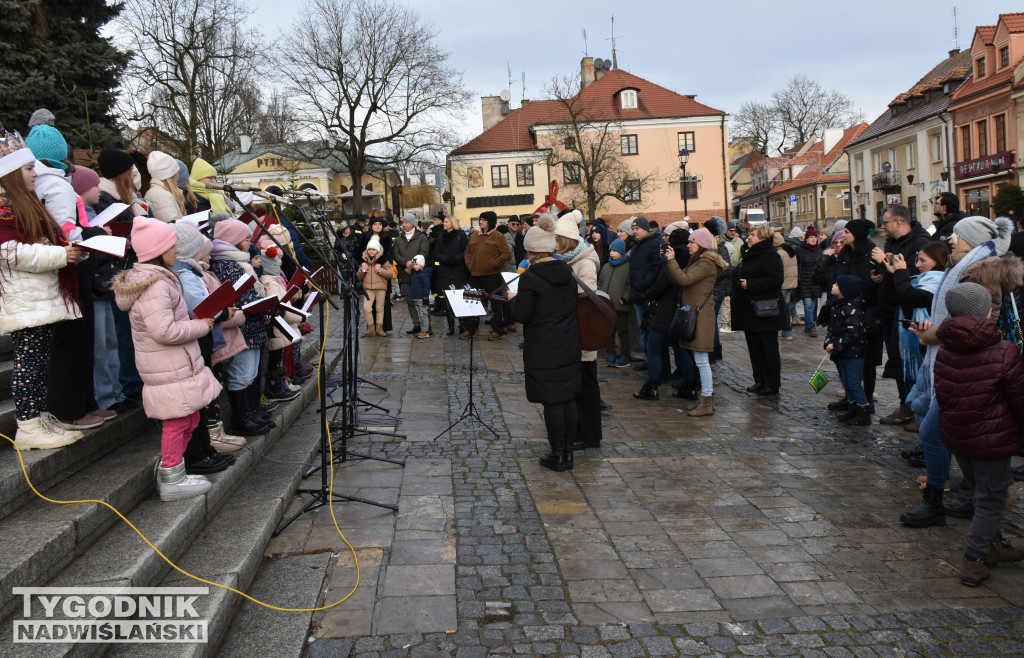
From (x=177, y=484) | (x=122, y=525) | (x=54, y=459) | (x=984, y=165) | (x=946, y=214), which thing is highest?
(x=984, y=165)

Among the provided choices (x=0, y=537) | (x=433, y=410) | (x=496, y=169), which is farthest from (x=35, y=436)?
(x=496, y=169)

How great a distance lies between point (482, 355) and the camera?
1162 cm

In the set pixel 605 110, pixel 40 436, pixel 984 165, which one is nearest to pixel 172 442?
pixel 40 436

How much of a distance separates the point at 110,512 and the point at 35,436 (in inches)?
27.9

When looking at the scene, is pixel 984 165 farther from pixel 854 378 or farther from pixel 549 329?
pixel 549 329

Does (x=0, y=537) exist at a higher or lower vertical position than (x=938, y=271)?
lower

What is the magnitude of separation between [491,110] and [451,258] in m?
48.8

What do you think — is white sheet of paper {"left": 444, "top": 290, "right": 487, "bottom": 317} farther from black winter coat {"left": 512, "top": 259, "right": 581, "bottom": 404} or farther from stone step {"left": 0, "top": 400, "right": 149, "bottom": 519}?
stone step {"left": 0, "top": 400, "right": 149, "bottom": 519}

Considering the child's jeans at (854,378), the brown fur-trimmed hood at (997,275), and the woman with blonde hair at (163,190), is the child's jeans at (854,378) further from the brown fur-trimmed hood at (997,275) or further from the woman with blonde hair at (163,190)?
the woman with blonde hair at (163,190)

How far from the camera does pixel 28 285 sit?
14.0 ft

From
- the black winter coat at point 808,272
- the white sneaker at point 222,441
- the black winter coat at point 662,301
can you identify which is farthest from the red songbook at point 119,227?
the black winter coat at point 808,272

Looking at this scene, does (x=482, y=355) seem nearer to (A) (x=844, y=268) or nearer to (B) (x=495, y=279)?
(B) (x=495, y=279)

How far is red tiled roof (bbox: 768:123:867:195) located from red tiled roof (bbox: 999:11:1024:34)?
21902 millimetres

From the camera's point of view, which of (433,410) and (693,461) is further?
(433,410)
